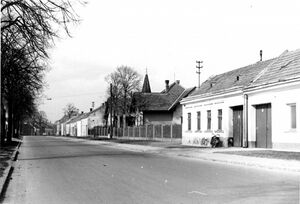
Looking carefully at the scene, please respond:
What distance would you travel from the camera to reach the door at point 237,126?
29.8m

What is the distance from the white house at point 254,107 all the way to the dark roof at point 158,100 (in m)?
29.9

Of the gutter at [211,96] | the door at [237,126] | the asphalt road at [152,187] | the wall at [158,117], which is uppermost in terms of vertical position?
the gutter at [211,96]

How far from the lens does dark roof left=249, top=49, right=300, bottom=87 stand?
24.5m

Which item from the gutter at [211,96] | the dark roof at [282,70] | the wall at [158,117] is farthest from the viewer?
the wall at [158,117]

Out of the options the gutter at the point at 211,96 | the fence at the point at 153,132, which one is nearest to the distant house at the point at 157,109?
the fence at the point at 153,132

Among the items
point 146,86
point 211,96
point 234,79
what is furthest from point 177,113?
point 211,96

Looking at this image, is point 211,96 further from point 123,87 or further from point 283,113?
point 123,87

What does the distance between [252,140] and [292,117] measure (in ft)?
14.9

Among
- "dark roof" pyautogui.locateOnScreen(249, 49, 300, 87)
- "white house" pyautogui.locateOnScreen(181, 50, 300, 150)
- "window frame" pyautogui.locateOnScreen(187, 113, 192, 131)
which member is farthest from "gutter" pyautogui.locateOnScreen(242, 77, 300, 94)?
"window frame" pyautogui.locateOnScreen(187, 113, 192, 131)

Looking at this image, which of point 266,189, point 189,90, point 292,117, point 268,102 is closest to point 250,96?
point 268,102

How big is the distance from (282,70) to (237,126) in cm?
566

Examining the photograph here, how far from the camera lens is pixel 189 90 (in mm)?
68062

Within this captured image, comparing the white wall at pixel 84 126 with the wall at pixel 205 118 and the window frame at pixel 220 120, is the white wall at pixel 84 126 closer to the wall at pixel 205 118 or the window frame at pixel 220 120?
the wall at pixel 205 118

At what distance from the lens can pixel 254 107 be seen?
27953 mm
